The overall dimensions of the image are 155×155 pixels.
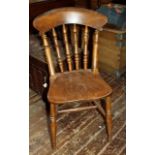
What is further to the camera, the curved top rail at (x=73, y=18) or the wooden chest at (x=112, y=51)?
the wooden chest at (x=112, y=51)

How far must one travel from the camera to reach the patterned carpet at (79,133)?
1.51m

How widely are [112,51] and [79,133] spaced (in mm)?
960

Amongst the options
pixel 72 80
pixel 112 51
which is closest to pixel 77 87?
pixel 72 80

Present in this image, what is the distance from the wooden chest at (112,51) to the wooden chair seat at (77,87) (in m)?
0.69

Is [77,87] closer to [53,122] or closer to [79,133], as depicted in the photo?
[53,122]

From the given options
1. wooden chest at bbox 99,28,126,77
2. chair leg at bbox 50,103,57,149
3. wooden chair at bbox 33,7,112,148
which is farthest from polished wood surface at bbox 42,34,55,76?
wooden chest at bbox 99,28,126,77

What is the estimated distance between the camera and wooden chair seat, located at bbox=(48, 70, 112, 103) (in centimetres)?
135

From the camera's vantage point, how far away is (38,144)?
5.15ft

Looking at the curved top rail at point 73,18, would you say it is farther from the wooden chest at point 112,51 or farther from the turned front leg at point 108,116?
the wooden chest at point 112,51

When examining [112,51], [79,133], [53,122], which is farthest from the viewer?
[112,51]

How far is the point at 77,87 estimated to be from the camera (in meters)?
1.44

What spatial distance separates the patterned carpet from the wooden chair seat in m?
0.40

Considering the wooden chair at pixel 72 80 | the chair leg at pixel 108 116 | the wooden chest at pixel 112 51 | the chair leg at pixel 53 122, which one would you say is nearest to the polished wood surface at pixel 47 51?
the wooden chair at pixel 72 80
